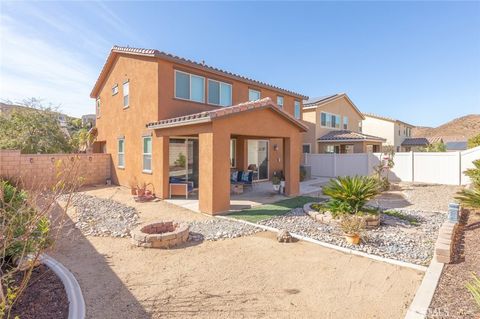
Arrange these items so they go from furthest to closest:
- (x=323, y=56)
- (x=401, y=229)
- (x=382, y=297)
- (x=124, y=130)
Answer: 1. (x=323, y=56)
2. (x=124, y=130)
3. (x=401, y=229)
4. (x=382, y=297)

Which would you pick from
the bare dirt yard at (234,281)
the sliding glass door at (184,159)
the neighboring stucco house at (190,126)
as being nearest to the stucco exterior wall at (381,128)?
the neighboring stucco house at (190,126)

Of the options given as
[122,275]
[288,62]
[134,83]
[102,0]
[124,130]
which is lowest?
[122,275]

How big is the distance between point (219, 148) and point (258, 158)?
8.71 metres

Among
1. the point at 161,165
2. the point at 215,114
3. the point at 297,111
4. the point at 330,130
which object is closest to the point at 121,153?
the point at 161,165

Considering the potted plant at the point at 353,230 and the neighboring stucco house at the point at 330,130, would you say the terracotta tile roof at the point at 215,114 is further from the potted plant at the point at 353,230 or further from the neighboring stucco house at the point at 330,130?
the neighboring stucco house at the point at 330,130

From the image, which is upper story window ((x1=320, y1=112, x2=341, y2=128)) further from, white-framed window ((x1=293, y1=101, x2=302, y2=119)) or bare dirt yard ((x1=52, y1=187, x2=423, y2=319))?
bare dirt yard ((x1=52, y1=187, x2=423, y2=319))

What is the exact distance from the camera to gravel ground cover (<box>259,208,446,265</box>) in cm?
628

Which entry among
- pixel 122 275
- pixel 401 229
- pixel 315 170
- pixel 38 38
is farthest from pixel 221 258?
pixel 315 170

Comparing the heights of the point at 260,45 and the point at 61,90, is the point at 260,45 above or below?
above

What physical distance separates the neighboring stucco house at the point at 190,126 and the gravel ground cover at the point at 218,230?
3.74ft

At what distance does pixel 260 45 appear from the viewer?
1870cm

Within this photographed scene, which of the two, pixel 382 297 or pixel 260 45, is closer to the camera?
pixel 382 297

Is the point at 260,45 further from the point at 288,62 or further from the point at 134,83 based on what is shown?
the point at 134,83

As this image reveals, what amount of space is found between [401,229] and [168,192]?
389 inches
